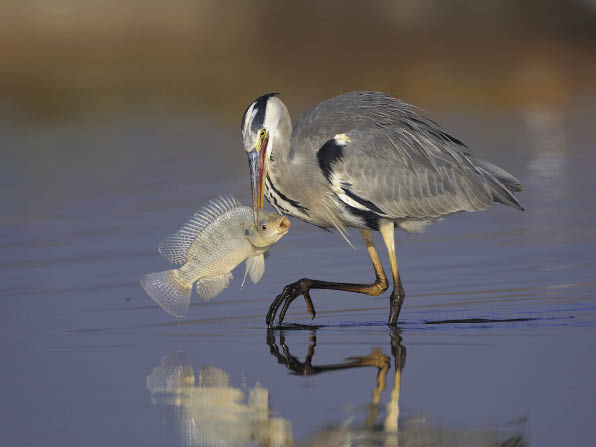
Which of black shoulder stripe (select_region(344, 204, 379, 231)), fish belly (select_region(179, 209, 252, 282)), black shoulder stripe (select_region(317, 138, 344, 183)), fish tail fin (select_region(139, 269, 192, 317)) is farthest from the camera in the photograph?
black shoulder stripe (select_region(344, 204, 379, 231))

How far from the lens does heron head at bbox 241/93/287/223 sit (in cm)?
902

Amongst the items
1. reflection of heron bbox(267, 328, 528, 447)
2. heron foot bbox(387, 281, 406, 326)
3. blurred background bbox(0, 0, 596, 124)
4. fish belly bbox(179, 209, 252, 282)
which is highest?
blurred background bbox(0, 0, 596, 124)

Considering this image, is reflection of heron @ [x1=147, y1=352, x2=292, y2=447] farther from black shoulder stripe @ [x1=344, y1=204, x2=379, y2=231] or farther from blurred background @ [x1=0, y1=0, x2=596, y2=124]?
blurred background @ [x1=0, y1=0, x2=596, y2=124]

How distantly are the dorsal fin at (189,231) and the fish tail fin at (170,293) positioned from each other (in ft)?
0.74

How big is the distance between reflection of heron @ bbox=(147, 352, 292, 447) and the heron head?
1.67 meters

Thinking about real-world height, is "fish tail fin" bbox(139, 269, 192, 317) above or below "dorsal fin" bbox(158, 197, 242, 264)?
below

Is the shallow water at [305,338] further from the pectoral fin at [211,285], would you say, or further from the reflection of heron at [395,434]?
the pectoral fin at [211,285]

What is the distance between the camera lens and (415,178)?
32.0 feet

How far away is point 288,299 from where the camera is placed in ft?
29.4

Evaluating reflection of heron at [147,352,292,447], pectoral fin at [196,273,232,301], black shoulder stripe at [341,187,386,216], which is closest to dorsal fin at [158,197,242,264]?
pectoral fin at [196,273,232,301]

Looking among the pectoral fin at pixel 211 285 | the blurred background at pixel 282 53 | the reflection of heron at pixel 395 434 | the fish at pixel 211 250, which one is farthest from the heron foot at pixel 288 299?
the blurred background at pixel 282 53

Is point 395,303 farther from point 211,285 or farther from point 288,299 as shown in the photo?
point 211,285

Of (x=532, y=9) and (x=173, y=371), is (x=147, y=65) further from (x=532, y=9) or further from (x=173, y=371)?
(x=173, y=371)

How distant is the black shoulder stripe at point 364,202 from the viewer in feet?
30.8
